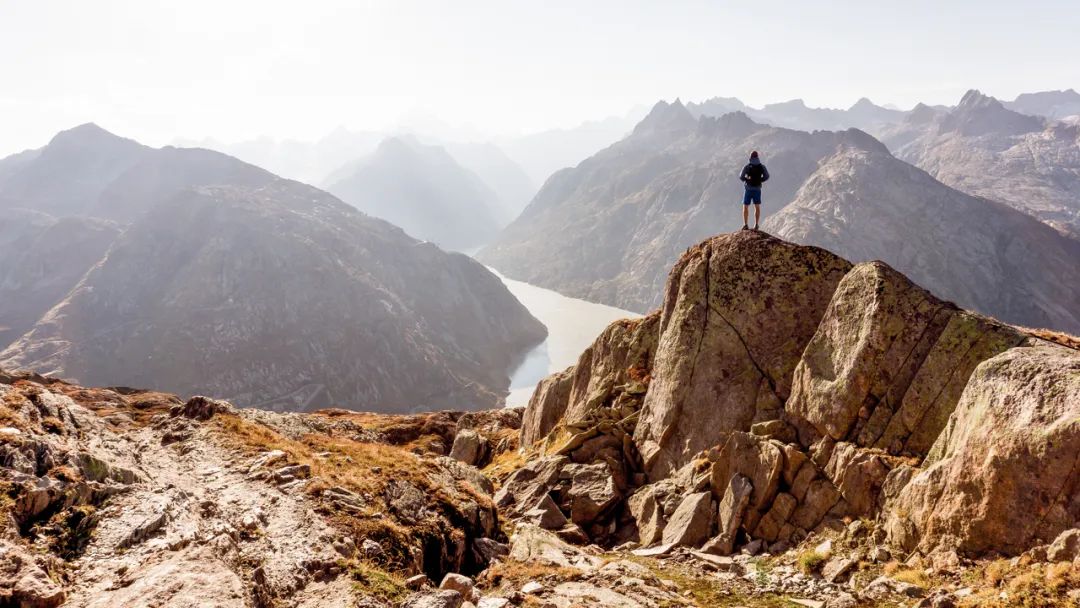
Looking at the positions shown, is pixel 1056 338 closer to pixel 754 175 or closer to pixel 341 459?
pixel 754 175

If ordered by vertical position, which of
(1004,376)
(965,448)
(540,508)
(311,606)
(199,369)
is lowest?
(199,369)

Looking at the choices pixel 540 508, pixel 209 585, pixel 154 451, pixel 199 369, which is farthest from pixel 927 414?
pixel 199 369

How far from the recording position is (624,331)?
39.7 m

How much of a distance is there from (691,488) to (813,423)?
5.79m

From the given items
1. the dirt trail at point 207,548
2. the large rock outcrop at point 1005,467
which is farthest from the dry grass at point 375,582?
the large rock outcrop at point 1005,467

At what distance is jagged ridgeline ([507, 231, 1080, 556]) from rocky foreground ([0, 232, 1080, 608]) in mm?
83

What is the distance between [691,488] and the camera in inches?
950

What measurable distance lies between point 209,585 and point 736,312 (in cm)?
2457

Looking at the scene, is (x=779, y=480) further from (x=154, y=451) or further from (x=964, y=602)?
(x=154, y=451)

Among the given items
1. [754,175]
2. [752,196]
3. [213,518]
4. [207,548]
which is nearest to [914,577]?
[207,548]

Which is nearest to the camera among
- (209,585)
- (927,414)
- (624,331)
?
(209,585)

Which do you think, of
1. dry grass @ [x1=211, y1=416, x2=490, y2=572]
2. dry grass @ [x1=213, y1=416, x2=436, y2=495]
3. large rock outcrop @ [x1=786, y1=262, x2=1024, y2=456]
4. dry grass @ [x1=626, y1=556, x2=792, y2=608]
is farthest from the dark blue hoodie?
dry grass @ [x1=213, y1=416, x2=436, y2=495]

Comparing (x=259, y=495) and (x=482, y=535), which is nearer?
(x=259, y=495)

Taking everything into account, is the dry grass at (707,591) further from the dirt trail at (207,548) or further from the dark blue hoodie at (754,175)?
the dark blue hoodie at (754,175)
